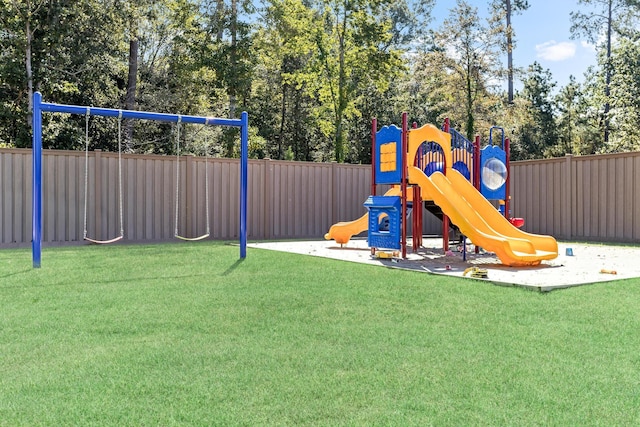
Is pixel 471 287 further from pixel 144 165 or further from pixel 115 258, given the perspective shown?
pixel 144 165

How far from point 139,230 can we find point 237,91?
9056 mm

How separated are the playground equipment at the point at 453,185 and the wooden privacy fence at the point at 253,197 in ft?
12.5

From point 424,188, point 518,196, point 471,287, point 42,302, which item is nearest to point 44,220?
point 42,302

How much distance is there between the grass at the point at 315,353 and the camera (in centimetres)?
220

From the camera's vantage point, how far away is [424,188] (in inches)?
324

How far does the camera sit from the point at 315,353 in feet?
9.84

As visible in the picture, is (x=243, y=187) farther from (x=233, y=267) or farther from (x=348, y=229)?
(x=348, y=229)

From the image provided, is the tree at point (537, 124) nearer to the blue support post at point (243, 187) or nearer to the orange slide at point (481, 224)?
the orange slide at point (481, 224)

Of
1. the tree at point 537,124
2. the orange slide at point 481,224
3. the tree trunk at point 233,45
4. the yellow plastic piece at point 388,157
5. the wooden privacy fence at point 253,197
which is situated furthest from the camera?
the tree at point 537,124

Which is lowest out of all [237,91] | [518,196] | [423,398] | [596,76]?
[423,398]

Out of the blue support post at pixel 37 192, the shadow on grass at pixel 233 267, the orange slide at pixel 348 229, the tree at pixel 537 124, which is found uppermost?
the tree at pixel 537 124

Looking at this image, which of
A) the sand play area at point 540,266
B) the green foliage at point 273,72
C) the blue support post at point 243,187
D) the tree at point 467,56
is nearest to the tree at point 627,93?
the green foliage at point 273,72

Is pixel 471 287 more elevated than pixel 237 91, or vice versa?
pixel 237 91

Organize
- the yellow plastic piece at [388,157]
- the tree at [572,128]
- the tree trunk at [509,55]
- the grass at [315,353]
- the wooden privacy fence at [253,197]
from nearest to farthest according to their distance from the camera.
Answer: the grass at [315,353] → the yellow plastic piece at [388,157] → the wooden privacy fence at [253,197] → the tree trunk at [509,55] → the tree at [572,128]
